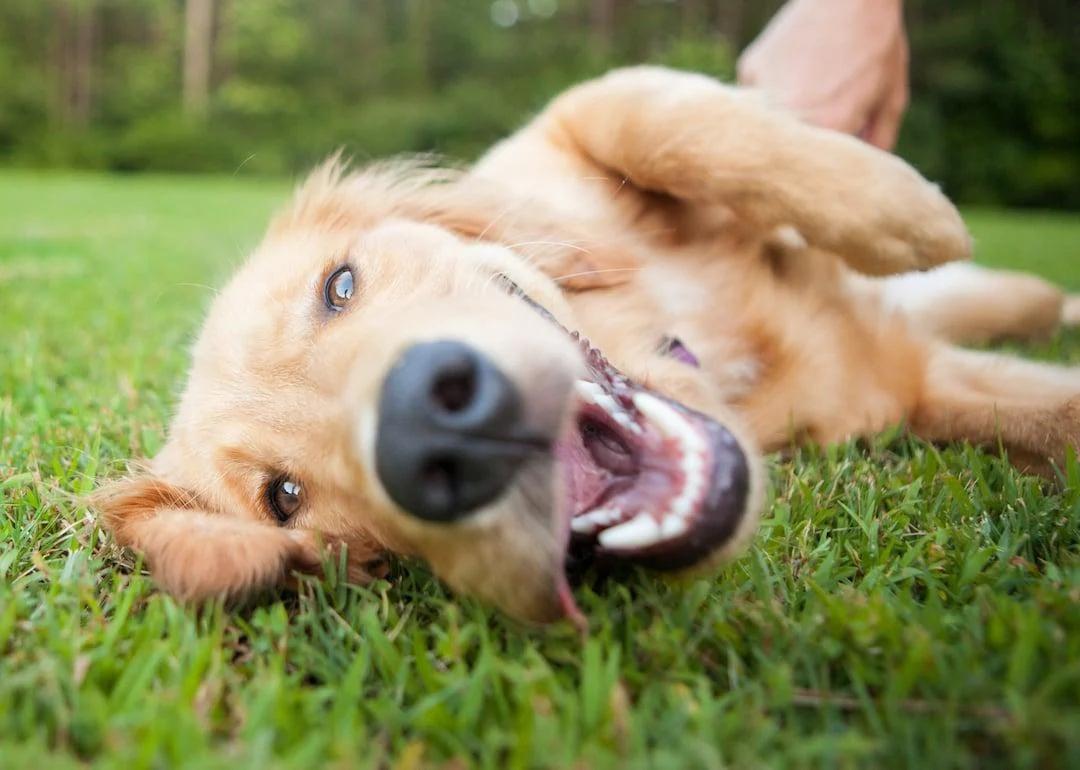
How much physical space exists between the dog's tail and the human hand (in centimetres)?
166

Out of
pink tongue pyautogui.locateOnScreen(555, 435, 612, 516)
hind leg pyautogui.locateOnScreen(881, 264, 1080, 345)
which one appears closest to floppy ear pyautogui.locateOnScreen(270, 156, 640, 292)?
pink tongue pyautogui.locateOnScreen(555, 435, 612, 516)

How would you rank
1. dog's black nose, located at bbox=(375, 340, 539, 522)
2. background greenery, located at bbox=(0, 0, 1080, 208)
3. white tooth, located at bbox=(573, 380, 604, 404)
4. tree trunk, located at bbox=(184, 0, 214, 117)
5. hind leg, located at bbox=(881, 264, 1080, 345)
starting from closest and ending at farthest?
dog's black nose, located at bbox=(375, 340, 539, 522) → white tooth, located at bbox=(573, 380, 604, 404) → hind leg, located at bbox=(881, 264, 1080, 345) → background greenery, located at bbox=(0, 0, 1080, 208) → tree trunk, located at bbox=(184, 0, 214, 117)

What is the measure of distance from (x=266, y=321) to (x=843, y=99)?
2.72 metres

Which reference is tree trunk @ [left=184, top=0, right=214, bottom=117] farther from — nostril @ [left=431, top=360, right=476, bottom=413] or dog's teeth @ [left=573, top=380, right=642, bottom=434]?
nostril @ [left=431, top=360, right=476, bottom=413]

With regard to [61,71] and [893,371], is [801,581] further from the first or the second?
[61,71]

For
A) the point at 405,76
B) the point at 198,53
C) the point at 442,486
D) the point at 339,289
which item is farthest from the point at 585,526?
the point at 198,53

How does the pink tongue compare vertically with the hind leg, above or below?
above

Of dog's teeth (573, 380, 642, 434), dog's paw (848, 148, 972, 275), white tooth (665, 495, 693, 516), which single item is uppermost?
dog's paw (848, 148, 972, 275)

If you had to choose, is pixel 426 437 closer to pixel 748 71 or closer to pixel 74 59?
pixel 748 71

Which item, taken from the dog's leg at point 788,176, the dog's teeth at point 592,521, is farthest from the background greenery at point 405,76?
the dog's teeth at point 592,521

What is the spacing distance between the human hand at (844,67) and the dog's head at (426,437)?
1843 millimetres

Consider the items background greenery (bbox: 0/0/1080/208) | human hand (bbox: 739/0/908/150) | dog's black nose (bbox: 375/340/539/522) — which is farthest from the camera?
background greenery (bbox: 0/0/1080/208)

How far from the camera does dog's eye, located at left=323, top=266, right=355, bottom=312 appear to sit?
77.5 inches

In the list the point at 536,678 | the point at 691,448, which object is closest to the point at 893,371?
the point at 691,448
